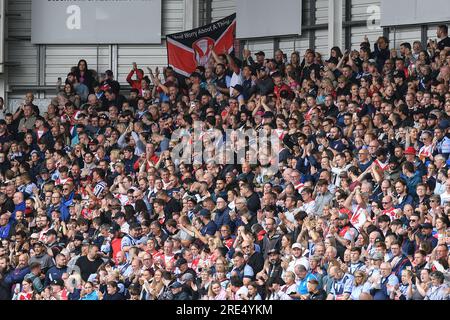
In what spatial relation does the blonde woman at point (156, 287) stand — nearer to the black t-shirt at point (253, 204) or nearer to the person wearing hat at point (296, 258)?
the person wearing hat at point (296, 258)

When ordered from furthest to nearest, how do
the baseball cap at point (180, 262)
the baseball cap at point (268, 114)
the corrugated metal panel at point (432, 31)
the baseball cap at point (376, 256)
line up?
the corrugated metal panel at point (432, 31), the baseball cap at point (268, 114), the baseball cap at point (180, 262), the baseball cap at point (376, 256)

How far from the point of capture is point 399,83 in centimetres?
1831

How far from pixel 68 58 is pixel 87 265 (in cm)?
1034

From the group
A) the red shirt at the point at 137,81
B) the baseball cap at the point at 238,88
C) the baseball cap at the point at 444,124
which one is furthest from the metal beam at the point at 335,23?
the baseball cap at the point at 444,124

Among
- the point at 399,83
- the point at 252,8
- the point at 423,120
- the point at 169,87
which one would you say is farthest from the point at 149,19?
the point at 423,120

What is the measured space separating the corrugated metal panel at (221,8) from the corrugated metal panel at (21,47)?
3.94 metres

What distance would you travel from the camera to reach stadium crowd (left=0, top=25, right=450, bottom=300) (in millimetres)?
14445

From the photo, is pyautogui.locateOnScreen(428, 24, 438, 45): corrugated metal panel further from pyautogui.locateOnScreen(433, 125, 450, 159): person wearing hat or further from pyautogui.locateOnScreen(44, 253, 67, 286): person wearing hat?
pyautogui.locateOnScreen(44, 253, 67, 286): person wearing hat

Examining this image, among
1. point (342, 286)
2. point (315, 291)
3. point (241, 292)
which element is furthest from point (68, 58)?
point (342, 286)

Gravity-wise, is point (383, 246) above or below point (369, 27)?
below

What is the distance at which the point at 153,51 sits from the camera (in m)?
25.7

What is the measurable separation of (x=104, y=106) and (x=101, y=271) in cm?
689

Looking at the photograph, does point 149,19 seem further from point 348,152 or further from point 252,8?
point 348,152

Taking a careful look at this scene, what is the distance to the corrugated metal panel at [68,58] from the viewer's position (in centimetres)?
2583
